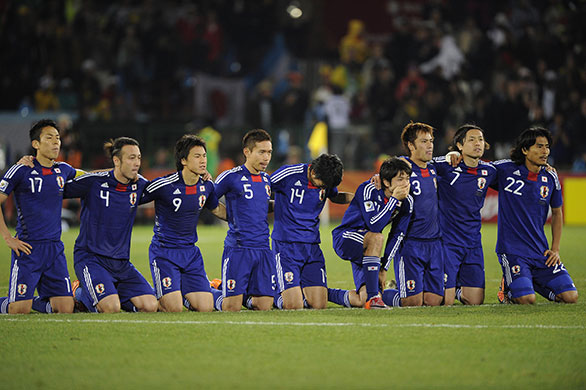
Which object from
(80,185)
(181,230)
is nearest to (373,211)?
(181,230)

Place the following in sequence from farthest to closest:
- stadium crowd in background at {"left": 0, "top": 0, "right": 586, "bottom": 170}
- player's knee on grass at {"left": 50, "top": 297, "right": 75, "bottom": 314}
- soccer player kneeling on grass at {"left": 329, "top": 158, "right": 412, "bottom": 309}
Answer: stadium crowd in background at {"left": 0, "top": 0, "right": 586, "bottom": 170}, soccer player kneeling on grass at {"left": 329, "top": 158, "right": 412, "bottom": 309}, player's knee on grass at {"left": 50, "top": 297, "right": 75, "bottom": 314}

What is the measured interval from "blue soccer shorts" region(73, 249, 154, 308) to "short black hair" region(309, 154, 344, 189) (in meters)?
2.00

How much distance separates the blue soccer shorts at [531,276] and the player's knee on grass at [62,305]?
428 centimetres

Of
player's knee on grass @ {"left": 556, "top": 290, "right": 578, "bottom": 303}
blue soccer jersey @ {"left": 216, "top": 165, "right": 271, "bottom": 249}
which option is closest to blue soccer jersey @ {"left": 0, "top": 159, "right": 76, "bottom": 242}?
blue soccer jersey @ {"left": 216, "top": 165, "right": 271, "bottom": 249}

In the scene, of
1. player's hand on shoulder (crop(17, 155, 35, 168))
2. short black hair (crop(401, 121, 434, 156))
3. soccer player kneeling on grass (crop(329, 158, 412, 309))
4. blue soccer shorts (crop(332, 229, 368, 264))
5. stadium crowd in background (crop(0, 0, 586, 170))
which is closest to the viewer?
player's hand on shoulder (crop(17, 155, 35, 168))

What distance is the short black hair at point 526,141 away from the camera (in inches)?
343

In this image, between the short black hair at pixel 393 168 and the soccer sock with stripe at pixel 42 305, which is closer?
the soccer sock with stripe at pixel 42 305

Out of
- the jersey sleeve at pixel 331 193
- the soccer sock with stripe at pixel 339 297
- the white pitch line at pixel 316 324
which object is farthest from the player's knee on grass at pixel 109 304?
the jersey sleeve at pixel 331 193

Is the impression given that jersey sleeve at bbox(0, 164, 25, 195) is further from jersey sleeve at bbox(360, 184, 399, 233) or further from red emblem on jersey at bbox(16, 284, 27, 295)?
jersey sleeve at bbox(360, 184, 399, 233)

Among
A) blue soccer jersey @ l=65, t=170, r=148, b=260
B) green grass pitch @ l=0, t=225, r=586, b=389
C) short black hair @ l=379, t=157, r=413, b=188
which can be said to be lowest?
green grass pitch @ l=0, t=225, r=586, b=389

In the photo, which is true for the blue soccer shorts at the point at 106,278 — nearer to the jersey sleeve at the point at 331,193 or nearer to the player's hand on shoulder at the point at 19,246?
the player's hand on shoulder at the point at 19,246

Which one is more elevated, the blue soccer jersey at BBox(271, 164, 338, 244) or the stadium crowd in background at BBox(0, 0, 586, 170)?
the stadium crowd in background at BBox(0, 0, 586, 170)

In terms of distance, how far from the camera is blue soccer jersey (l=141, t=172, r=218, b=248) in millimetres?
8242

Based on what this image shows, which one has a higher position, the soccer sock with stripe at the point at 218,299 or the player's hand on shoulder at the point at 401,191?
the player's hand on shoulder at the point at 401,191
